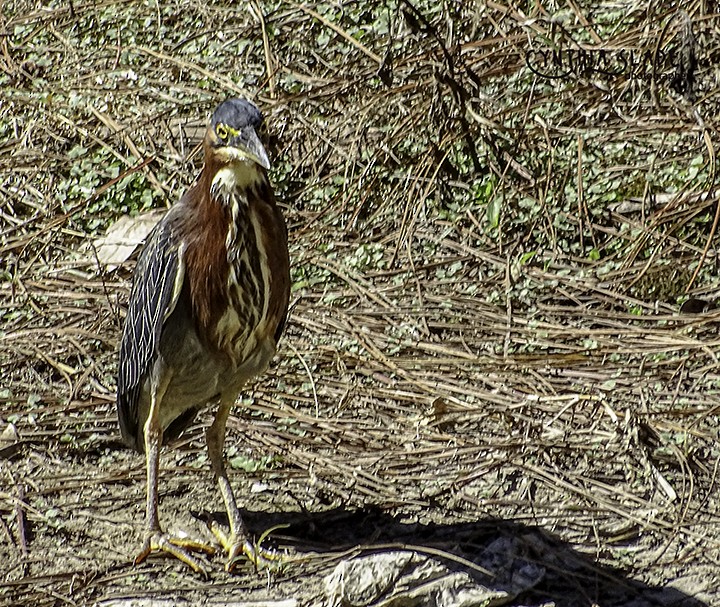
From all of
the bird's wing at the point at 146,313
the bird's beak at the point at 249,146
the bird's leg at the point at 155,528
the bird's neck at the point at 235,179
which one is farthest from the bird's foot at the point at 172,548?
the bird's beak at the point at 249,146

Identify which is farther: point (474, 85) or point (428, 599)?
point (474, 85)

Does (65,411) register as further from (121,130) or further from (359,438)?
(121,130)

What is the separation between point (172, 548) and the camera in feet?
13.4

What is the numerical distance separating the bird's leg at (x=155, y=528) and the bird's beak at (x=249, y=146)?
1011mm

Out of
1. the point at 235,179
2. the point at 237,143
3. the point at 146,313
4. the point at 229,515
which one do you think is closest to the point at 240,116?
the point at 237,143

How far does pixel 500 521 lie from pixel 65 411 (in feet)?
7.13

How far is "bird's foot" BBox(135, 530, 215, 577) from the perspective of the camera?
4070mm

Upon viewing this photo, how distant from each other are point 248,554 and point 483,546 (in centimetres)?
88

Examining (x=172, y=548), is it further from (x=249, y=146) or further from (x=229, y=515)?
(x=249, y=146)

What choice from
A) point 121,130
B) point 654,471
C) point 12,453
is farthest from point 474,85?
point 12,453

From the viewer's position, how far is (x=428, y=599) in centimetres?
371

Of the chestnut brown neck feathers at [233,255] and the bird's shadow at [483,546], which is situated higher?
the chestnut brown neck feathers at [233,255]

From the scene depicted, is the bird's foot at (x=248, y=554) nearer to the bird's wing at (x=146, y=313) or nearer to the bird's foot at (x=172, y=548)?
the bird's foot at (x=172, y=548)

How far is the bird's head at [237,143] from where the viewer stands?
371 centimetres
